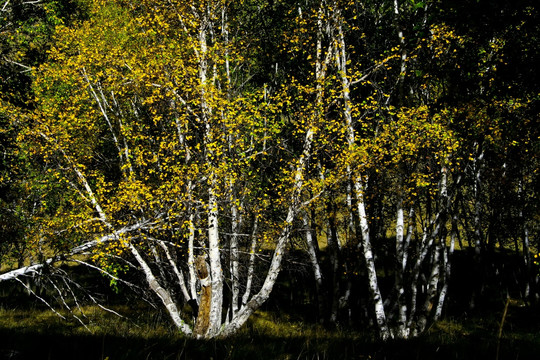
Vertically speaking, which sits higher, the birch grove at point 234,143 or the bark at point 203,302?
the birch grove at point 234,143

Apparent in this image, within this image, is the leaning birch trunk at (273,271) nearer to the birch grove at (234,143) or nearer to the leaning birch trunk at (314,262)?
the birch grove at (234,143)

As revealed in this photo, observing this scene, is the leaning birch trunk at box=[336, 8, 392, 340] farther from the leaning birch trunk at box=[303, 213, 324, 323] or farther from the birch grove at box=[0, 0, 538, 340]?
the leaning birch trunk at box=[303, 213, 324, 323]

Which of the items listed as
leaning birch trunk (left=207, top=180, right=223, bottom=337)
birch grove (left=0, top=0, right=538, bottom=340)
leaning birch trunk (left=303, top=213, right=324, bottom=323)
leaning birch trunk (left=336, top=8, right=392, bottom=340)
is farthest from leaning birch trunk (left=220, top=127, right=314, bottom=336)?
leaning birch trunk (left=303, top=213, right=324, bottom=323)

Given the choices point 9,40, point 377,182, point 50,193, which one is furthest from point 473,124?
point 50,193

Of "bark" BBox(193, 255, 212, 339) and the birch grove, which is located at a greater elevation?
the birch grove

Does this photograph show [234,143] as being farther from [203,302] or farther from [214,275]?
[203,302]

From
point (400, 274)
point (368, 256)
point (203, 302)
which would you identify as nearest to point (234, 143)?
point (203, 302)

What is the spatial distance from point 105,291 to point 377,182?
20.6m

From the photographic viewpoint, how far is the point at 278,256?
32.1 ft

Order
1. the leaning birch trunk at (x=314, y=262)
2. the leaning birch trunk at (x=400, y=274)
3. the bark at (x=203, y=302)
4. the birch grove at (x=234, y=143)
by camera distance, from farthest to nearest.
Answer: the leaning birch trunk at (x=314, y=262), the leaning birch trunk at (x=400, y=274), the bark at (x=203, y=302), the birch grove at (x=234, y=143)

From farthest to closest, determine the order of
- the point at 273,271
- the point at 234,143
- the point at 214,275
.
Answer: the point at 234,143, the point at 273,271, the point at 214,275

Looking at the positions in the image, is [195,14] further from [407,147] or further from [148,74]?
[407,147]

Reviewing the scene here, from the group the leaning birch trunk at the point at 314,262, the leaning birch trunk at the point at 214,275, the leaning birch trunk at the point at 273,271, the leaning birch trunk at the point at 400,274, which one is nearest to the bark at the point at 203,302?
the leaning birch trunk at the point at 214,275

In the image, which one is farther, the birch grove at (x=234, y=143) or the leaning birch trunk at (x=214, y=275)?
the leaning birch trunk at (x=214, y=275)
